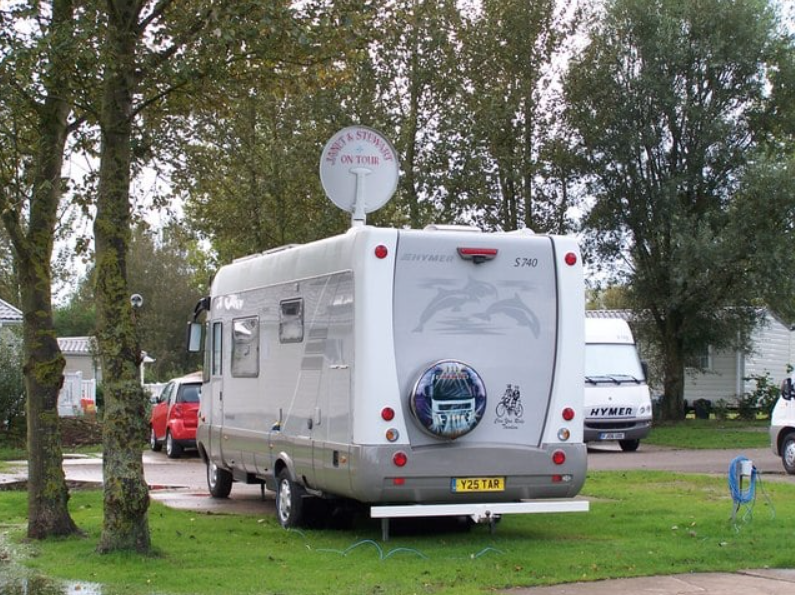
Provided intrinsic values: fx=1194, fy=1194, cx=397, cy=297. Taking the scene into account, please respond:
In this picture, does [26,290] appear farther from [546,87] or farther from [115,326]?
[546,87]

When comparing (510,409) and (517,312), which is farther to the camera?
(517,312)

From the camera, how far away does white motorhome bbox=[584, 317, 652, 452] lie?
23.8 m

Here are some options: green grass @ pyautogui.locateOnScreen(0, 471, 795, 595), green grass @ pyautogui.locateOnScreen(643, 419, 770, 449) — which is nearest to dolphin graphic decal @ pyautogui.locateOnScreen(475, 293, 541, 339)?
green grass @ pyautogui.locateOnScreen(0, 471, 795, 595)

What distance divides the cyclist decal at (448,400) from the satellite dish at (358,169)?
9.89ft

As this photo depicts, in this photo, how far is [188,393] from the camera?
24172mm

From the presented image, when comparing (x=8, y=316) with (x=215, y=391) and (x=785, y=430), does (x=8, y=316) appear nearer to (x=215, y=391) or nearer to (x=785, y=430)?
(x=215, y=391)

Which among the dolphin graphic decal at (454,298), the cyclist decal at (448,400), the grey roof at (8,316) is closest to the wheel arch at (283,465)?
the cyclist decal at (448,400)

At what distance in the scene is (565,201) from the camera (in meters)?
33.0

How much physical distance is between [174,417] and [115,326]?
13.9 metres

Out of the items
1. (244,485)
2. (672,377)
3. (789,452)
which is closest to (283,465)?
(244,485)

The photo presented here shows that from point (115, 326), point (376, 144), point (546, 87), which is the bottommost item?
point (115, 326)

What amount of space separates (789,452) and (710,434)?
1012 centimetres

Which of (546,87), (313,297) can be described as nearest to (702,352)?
(546,87)

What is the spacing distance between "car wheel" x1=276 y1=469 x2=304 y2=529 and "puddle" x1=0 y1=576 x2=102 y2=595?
3.16m
